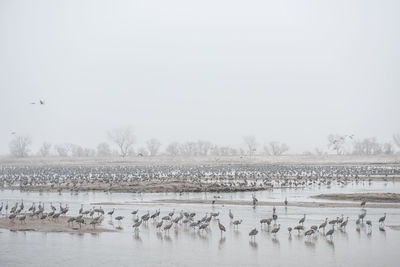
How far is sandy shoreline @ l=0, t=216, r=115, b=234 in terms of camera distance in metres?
24.7

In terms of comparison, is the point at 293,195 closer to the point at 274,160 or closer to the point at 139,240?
the point at 139,240

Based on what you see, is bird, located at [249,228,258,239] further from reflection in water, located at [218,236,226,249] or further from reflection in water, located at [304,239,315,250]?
reflection in water, located at [304,239,315,250]

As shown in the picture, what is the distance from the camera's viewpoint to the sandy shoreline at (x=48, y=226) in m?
24.7

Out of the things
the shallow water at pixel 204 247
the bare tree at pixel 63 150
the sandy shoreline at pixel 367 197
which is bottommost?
the shallow water at pixel 204 247

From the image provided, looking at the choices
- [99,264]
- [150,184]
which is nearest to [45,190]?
[150,184]

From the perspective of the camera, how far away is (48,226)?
84.4ft

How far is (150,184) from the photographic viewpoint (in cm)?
5162

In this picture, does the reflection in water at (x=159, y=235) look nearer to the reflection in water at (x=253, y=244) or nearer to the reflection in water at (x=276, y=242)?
the reflection in water at (x=253, y=244)

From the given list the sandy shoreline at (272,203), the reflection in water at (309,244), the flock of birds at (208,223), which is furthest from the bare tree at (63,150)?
the reflection in water at (309,244)

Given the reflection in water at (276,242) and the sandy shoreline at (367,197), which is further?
the sandy shoreline at (367,197)

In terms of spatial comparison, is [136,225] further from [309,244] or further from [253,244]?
[309,244]

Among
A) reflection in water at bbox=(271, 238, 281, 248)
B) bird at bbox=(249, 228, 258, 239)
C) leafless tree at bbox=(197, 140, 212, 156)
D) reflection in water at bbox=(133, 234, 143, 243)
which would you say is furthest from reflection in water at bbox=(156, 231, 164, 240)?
leafless tree at bbox=(197, 140, 212, 156)

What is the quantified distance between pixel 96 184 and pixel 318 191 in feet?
74.1

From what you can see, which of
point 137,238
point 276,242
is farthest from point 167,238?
point 276,242
